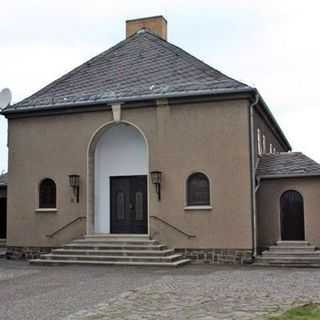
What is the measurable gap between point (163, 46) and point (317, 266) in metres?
10.2

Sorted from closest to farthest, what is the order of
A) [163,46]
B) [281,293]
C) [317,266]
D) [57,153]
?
[281,293], [317,266], [57,153], [163,46]

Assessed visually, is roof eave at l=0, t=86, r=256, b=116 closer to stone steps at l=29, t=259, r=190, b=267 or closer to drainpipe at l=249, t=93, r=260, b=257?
drainpipe at l=249, t=93, r=260, b=257

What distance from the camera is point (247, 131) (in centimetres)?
1844

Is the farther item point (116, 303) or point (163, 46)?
point (163, 46)

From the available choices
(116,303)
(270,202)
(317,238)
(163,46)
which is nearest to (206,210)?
(270,202)

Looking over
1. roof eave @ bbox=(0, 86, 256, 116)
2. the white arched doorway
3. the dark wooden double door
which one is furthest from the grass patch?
the white arched doorway

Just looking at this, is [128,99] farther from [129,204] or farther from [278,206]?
[278,206]

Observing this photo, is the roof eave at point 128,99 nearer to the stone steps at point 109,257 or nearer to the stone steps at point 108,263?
the stone steps at point 109,257

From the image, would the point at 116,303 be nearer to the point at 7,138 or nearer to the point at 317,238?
the point at 317,238

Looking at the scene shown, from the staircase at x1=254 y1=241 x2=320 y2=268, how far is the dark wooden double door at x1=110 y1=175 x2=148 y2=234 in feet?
14.3

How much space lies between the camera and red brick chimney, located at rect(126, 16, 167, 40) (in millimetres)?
24641

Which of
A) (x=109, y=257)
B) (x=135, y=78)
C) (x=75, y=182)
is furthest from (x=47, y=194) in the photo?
(x=135, y=78)

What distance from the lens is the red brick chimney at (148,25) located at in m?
24.6

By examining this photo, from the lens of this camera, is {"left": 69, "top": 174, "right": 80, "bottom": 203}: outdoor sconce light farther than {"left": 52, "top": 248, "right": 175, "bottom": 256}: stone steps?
Yes
